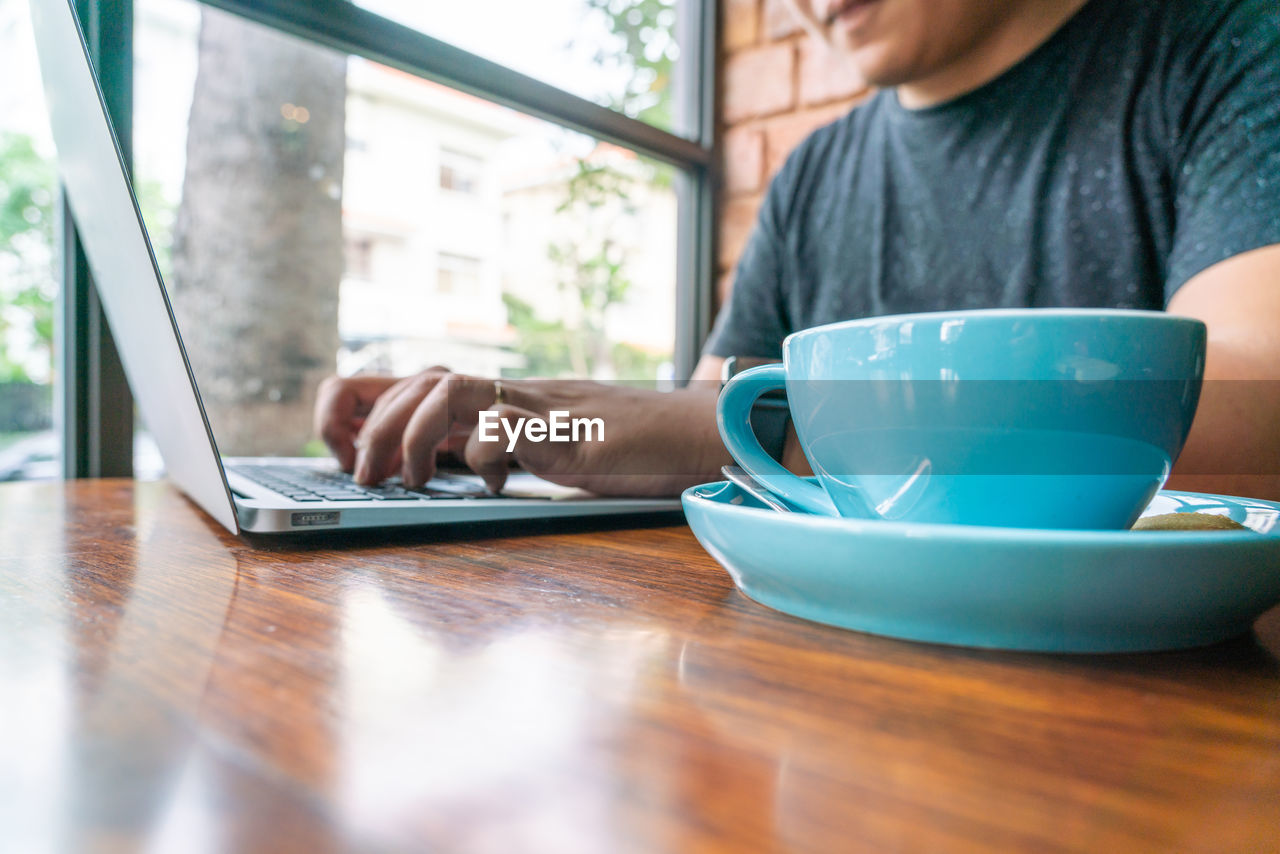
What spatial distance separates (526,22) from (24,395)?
3.15ft

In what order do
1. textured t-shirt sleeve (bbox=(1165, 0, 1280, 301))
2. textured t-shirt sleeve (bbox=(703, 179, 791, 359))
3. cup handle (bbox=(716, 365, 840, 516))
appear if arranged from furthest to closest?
textured t-shirt sleeve (bbox=(703, 179, 791, 359)) < textured t-shirt sleeve (bbox=(1165, 0, 1280, 301)) < cup handle (bbox=(716, 365, 840, 516))

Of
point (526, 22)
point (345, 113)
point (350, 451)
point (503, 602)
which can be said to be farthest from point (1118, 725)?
point (526, 22)

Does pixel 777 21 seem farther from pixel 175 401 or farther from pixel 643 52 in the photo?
pixel 175 401

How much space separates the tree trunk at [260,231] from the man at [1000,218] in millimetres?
470

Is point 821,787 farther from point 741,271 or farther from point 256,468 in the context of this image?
point 741,271

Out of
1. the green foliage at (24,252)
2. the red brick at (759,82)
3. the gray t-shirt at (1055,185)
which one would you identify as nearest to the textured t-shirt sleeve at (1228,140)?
the gray t-shirt at (1055,185)

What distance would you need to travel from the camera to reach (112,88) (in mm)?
817

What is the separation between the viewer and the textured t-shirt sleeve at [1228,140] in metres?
0.62

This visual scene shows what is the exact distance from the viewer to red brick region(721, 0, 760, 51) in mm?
1545

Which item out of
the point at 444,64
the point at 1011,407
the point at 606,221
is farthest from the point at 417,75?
the point at 1011,407

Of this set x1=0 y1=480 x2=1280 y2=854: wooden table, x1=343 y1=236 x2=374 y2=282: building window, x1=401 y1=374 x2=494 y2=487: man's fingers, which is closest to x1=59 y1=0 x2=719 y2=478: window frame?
x1=343 y1=236 x2=374 y2=282: building window

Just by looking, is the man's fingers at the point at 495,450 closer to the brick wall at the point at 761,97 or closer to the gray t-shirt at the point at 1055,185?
the gray t-shirt at the point at 1055,185

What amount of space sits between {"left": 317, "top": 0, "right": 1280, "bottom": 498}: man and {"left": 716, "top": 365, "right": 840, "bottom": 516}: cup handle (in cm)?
20

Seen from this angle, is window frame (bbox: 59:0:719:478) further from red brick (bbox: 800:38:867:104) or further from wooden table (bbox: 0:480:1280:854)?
wooden table (bbox: 0:480:1280:854)
